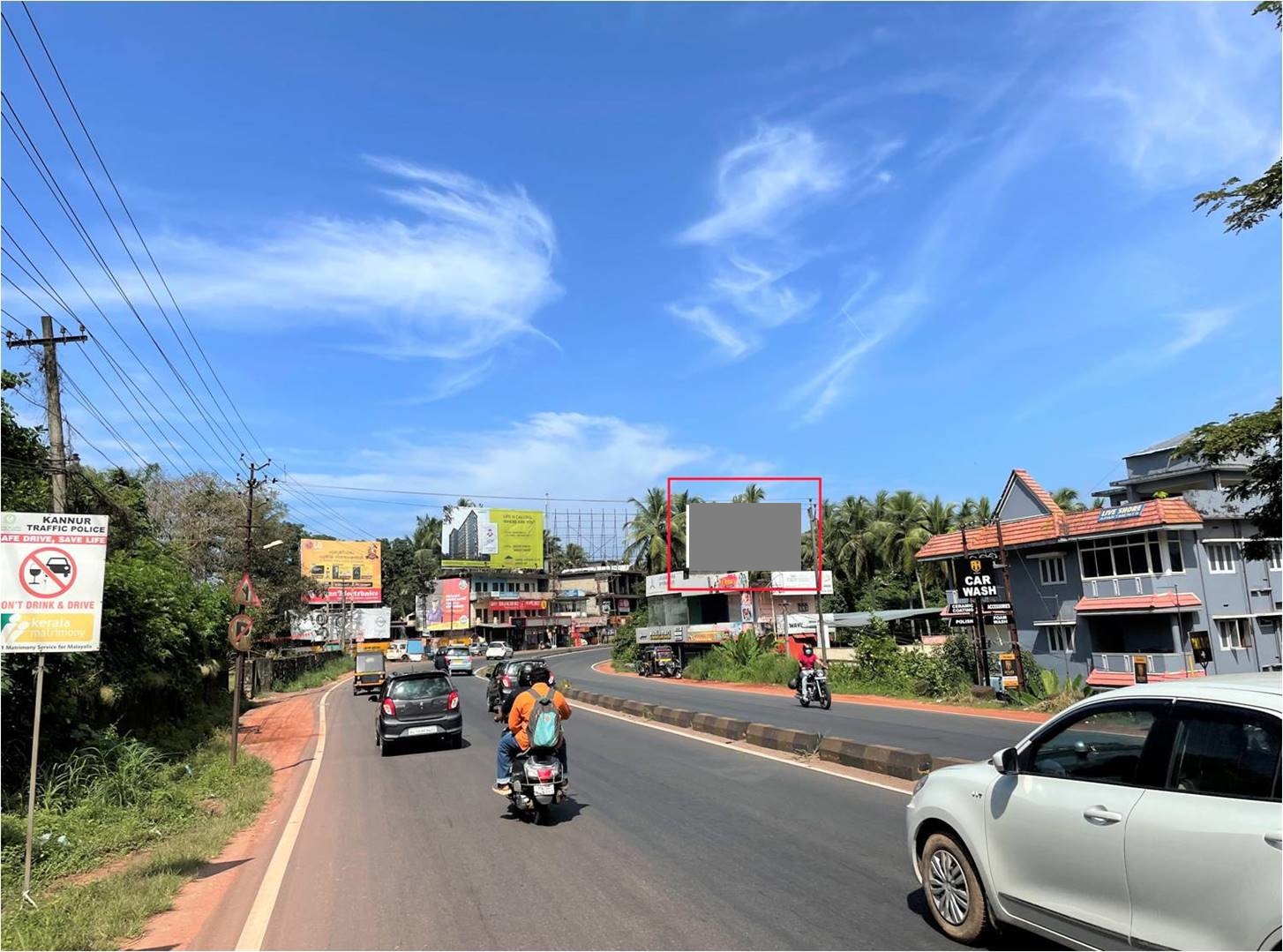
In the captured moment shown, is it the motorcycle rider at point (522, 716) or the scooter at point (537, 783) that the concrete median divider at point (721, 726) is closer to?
the motorcycle rider at point (522, 716)

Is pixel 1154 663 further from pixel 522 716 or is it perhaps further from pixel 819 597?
pixel 522 716

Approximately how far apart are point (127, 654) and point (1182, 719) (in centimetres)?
1537

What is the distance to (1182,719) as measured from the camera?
3926 mm

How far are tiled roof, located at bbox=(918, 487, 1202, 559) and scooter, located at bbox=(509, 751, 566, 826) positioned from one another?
95.4ft

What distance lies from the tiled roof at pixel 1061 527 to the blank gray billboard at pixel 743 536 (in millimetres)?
8036

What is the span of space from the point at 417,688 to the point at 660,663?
3454cm

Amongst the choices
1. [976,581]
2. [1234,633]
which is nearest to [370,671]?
[976,581]

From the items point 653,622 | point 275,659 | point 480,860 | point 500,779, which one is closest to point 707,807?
point 500,779

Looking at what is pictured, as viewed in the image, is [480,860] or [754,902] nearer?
[754,902]

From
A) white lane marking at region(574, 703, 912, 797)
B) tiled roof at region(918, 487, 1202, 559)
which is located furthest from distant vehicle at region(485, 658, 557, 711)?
tiled roof at region(918, 487, 1202, 559)

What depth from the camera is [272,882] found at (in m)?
7.11

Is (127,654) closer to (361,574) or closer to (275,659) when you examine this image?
(275,659)

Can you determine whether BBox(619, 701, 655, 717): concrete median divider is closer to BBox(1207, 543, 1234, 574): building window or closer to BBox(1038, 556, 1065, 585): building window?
BBox(1038, 556, 1065, 585): building window

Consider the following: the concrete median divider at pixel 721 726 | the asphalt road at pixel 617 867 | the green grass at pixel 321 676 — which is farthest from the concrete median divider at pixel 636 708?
the green grass at pixel 321 676
